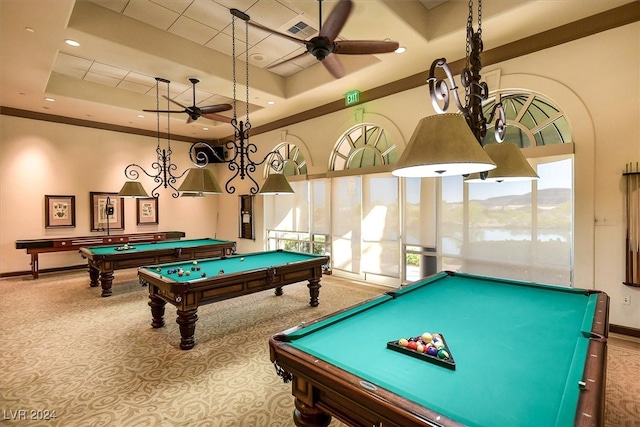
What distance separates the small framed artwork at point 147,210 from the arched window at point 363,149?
16.9ft

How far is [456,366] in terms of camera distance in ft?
4.53

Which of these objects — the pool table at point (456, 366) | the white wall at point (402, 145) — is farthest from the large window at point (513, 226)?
the pool table at point (456, 366)

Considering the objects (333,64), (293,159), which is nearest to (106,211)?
(293,159)

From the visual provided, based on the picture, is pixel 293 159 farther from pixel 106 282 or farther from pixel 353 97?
pixel 106 282

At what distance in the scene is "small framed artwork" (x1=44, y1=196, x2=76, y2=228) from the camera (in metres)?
6.82

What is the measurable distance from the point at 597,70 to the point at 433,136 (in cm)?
365

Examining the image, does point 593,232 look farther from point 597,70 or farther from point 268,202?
point 268,202

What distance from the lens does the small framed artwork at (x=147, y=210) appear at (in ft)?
26.4

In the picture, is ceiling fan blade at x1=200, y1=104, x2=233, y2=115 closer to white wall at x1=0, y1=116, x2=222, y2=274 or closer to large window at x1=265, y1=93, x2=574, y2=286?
large window at x1=265, y1=93, x2=574, y2=286

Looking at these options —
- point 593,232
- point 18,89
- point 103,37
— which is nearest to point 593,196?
point 593,232

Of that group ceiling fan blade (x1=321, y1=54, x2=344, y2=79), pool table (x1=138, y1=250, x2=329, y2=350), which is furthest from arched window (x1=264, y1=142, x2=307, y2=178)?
ceiling fan blade (x1=321, y1=54, x2=344, y2=79)

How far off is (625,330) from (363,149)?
454cm

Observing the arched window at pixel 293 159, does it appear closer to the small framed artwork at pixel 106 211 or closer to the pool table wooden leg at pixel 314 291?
the pool table wooden leg at pixel 314 291

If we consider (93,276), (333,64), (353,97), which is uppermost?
(353,97)
